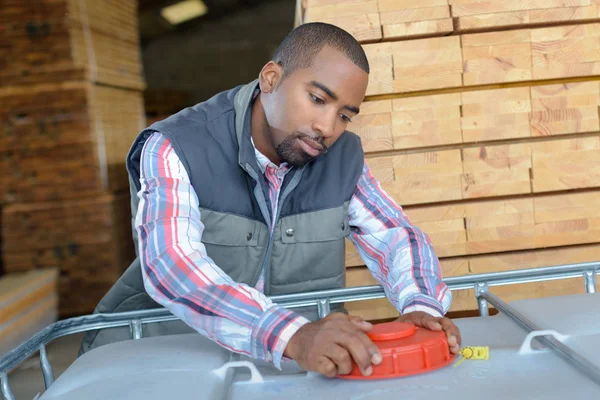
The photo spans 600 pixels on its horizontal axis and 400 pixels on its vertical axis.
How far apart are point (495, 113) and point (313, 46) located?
0.87 metres

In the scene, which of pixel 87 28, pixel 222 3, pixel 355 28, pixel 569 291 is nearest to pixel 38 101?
pixel 87 28

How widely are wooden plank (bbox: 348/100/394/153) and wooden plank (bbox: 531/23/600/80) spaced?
0.53m

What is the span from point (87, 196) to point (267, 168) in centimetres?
356

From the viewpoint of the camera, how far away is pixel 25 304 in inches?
183

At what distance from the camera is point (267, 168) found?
198 cm

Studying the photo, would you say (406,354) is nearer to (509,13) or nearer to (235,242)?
(235,242)

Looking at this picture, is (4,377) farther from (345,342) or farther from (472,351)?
(472,351)

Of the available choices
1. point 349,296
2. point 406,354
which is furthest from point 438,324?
point 349,296

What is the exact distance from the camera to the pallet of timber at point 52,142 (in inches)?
195

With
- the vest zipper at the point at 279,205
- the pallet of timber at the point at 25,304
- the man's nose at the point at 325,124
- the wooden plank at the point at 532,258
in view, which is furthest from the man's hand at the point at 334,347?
the pallet of timber at the point at 25,304

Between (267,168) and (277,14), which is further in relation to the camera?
(277,14)

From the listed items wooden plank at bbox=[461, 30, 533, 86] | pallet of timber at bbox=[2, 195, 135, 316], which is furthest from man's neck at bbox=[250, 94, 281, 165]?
pallet of timber at bbox=[2, 195, 135, 316]

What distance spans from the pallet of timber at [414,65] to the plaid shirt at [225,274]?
38 centimetres

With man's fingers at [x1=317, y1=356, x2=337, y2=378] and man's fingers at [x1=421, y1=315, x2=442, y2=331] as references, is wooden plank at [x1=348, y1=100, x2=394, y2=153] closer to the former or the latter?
man's fingers at [x1=421, y1=315, x2=442, y2=331]
